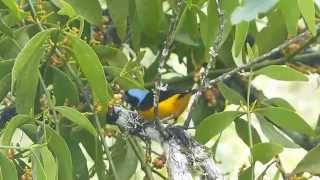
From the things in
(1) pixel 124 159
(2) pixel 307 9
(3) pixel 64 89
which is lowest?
(1) pixel 124 159

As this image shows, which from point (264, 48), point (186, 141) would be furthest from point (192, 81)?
point (186, 141)

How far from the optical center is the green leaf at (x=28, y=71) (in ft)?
2.14

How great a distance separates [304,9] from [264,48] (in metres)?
0.35

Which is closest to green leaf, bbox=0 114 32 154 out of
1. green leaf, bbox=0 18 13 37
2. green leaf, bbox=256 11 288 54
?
green leaf, bbox=0 18 13 37

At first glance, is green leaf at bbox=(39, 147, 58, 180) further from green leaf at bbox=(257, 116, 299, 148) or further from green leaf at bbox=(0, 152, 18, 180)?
green leaf at bbox=(257, 116, 299, 148)

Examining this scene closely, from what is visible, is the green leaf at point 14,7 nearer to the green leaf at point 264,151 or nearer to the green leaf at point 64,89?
the green leaf at point 64,89

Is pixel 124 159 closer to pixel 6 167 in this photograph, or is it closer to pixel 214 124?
pixel 214 124

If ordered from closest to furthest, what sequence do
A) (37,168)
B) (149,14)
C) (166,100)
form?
(37,168)
(149,14)
(166,100)

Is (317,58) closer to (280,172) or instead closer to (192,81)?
(192,81)

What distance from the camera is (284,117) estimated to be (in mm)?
808

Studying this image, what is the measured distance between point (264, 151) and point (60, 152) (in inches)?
7.5

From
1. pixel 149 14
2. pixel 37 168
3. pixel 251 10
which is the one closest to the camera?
pixel 251 10

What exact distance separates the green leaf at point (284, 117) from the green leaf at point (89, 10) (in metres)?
0.18

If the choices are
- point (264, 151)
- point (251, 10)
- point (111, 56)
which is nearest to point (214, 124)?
point (264, 151)
